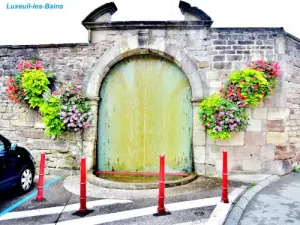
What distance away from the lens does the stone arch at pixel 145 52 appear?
6.60 metres

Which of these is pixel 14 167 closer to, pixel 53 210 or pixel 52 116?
pixel 53 210

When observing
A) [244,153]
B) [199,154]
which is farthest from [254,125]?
[199,154]

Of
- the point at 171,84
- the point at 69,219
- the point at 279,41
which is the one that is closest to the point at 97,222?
the point at 69,219

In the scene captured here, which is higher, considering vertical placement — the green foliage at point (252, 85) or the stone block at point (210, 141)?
the green foliage at point (252, 85)

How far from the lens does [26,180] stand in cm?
538

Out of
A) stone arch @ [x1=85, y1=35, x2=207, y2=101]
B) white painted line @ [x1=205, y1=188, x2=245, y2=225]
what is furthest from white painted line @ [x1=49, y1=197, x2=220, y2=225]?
stone arch @ [x1=85, y1=35, x2=207, y2=101]

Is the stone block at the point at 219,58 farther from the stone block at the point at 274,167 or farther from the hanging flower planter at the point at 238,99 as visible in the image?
the stone block at the point at 274,167

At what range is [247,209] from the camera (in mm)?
4332

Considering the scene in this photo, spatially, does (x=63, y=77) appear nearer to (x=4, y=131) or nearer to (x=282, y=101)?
(x=4, y=131)

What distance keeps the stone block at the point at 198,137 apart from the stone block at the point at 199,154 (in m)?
0.12

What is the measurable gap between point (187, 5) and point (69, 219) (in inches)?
216

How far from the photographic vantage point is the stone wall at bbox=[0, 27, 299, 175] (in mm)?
6441

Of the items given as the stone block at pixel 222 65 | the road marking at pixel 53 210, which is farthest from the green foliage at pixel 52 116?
the stone block at pixel 222 65

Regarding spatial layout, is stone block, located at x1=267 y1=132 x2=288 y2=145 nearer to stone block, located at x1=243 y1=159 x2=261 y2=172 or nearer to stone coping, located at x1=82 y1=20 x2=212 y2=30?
Result: stone block, located at x1=243 y1=159 x2=261 y2=172
